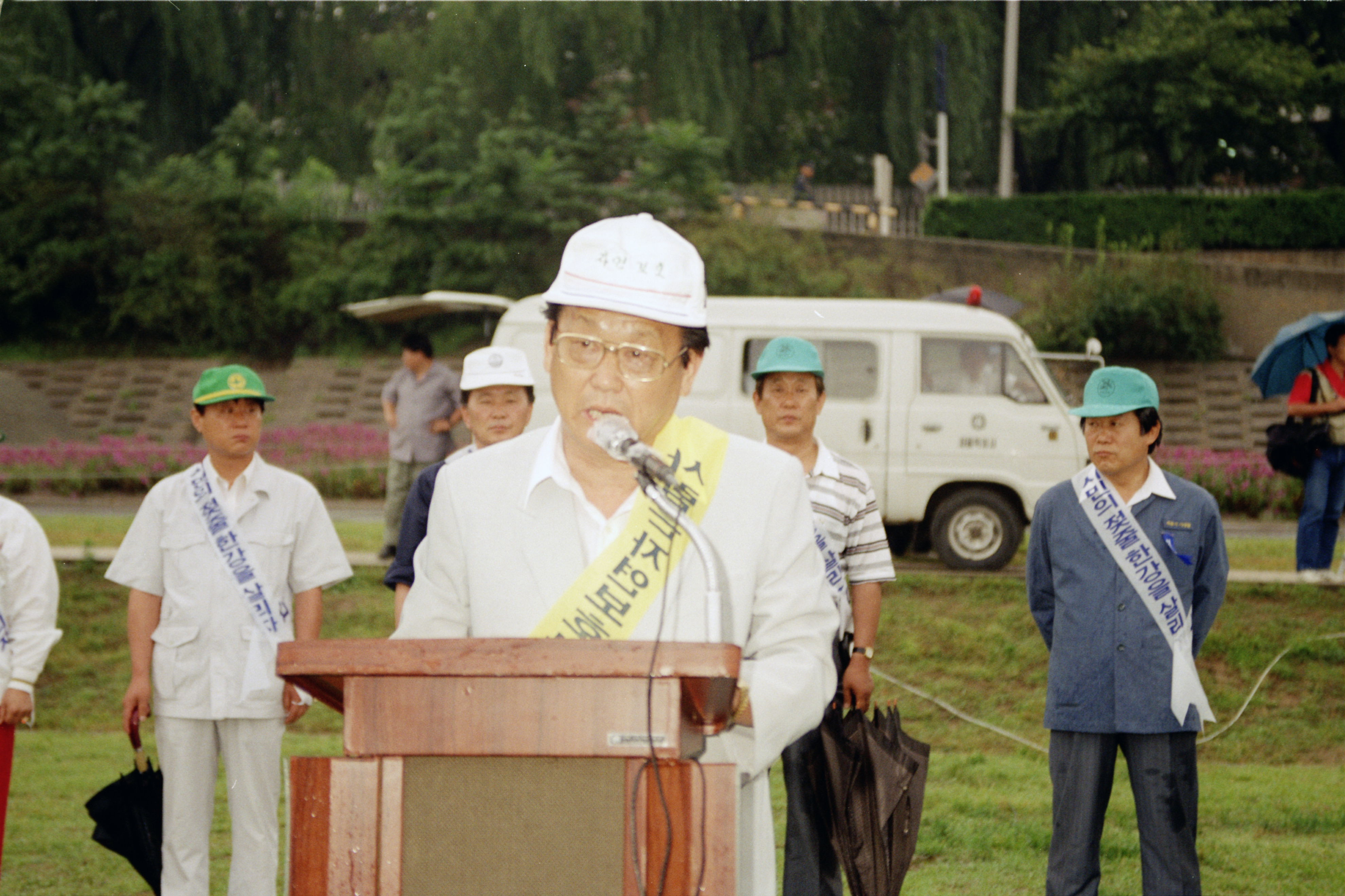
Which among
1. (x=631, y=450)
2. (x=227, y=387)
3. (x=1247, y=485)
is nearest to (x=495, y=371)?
(x=227, y=387)

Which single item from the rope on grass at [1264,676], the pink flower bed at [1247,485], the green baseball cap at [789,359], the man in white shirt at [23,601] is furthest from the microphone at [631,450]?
the pink flower bed at [1247,485]

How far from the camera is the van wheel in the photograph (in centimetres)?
1201

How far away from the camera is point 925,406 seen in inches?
485

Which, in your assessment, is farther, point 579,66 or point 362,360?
point 579,66

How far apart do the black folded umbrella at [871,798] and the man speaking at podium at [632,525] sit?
1.93 metres

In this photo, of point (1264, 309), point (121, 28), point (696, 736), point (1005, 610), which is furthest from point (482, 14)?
point (696, 736)

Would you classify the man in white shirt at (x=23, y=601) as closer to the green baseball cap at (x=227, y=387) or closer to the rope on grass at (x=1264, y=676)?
the green baseball cap at (x=227, y=387)

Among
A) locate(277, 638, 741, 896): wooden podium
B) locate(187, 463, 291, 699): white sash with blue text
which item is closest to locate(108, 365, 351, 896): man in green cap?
locate(187, 463, 291, 699): white sash with blue text

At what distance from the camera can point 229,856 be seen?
697cm

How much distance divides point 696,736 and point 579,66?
28.3 meters

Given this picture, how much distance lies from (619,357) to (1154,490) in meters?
2.97

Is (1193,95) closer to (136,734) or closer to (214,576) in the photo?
(214,576)

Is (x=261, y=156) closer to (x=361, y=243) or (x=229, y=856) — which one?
(x=361, y=243)

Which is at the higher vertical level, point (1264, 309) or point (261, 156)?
point (261, 156)
